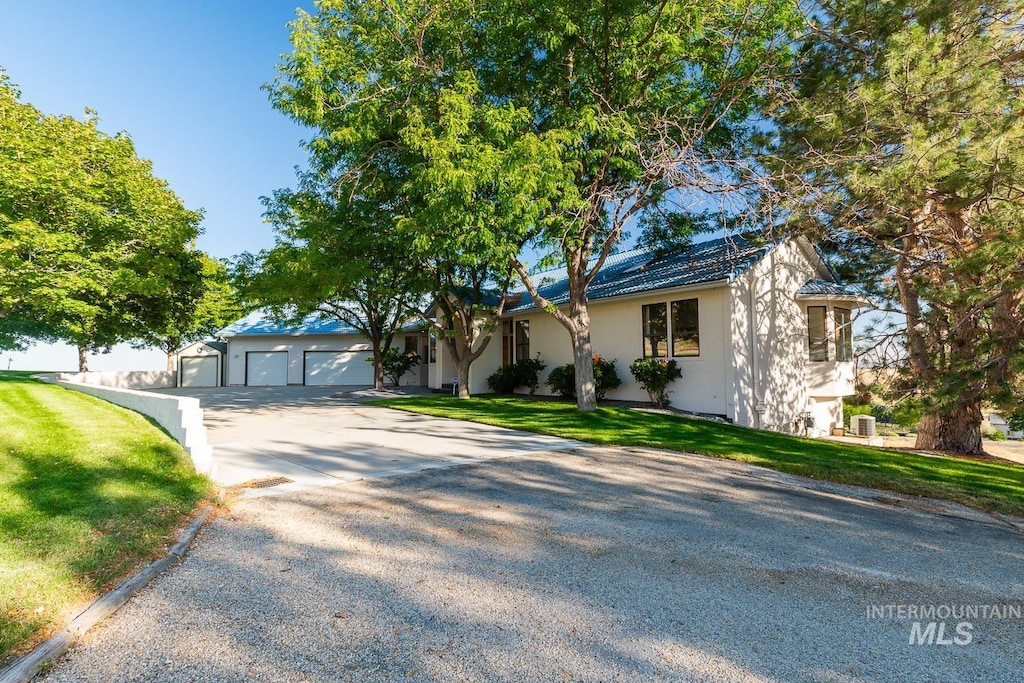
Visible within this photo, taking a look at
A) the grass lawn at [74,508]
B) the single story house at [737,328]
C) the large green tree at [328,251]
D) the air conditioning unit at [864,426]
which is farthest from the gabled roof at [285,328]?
the air conditioning unit at [864,426]

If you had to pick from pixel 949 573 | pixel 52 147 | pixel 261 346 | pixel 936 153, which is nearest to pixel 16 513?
pixel 949 573

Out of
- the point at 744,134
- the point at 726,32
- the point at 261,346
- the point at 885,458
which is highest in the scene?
the point at 726,32

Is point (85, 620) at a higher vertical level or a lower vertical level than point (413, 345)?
lower

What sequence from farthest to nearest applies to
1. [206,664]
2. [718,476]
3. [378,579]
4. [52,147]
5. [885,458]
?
[52,147] → [885,458] → [718,476] → [378,579] → [206,664]

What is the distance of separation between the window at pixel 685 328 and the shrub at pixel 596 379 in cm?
214

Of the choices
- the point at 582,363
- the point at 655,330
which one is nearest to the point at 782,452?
the point at 582,363

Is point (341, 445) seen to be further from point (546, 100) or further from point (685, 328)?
point (685, 328)

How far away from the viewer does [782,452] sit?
8703mm

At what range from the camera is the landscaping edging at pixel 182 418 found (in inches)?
249

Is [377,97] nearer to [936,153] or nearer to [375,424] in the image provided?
[375,424]

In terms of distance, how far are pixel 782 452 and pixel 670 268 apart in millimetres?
7550

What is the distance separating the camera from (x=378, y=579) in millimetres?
3551

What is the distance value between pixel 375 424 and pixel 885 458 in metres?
9.76

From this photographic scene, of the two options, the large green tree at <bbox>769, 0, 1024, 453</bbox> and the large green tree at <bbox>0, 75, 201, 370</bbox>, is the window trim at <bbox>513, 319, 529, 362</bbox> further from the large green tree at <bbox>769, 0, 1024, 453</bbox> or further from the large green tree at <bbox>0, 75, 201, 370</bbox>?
the large green tree at <bbox>0, 75, 201, 370</bbox>
